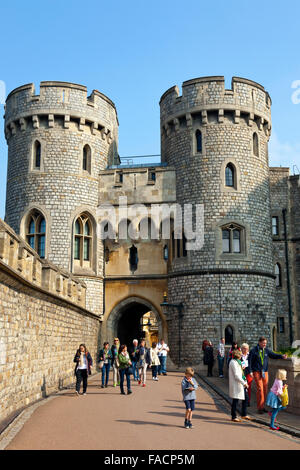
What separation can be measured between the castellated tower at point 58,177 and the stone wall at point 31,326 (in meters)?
6.32

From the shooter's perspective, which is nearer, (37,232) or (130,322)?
(37,232)

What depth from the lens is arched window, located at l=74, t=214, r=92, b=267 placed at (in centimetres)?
2416

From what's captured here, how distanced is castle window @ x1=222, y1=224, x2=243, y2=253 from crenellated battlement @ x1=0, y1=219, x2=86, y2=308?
7.14 meters

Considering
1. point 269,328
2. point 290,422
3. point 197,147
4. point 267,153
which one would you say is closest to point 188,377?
point 290,422

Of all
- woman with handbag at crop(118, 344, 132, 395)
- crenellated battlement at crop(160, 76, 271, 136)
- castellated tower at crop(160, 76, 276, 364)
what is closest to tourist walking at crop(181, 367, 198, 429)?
woman with handbag at crop(118, 344, 132, 395)

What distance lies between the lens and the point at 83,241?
79.7 ft

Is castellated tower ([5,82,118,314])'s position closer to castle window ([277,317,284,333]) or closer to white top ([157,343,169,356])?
white top ([157,343,169,356])

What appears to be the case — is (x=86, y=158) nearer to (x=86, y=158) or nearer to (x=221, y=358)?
(x=86, y=158)

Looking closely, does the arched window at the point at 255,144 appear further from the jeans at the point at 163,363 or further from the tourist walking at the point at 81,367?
the tourist walking at the point at 81,367

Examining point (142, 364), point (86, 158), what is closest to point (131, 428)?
point (142, 364)

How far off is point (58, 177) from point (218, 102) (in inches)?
328

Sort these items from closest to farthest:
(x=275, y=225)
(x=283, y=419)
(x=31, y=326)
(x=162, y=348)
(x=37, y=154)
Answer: (x=283, y=419) < (x=31, y=326) < (x=162, y=348) < (x=37, y=154) < (x=275, y=225)

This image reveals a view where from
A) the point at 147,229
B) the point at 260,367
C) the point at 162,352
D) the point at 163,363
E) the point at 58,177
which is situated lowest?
the point at 163,363

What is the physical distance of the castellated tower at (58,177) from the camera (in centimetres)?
2383
